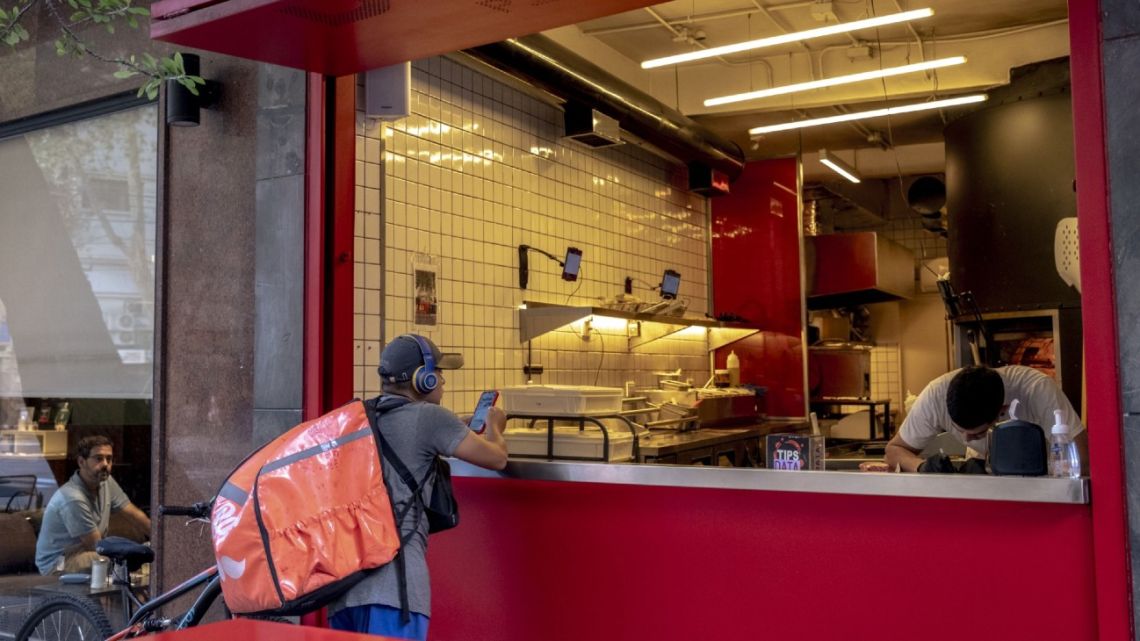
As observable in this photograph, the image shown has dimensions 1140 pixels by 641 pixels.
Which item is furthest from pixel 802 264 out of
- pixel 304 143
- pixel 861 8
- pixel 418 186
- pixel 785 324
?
pixel 304 143

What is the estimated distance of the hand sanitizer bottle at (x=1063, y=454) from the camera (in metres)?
2.91

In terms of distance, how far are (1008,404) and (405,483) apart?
8.35ft

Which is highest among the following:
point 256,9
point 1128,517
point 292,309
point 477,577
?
point 256,9

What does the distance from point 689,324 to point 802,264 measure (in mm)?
1611

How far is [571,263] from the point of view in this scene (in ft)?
20.9

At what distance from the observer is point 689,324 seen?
7527 mm

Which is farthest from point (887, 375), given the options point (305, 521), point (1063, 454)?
point (305, 521)

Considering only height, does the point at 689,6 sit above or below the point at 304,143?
above

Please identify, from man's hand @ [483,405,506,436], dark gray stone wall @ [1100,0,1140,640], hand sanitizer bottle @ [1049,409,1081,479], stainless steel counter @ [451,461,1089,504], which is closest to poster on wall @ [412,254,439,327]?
stainless steel counter @ [451,461,1089,504]

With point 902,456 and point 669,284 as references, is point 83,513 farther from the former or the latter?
point 669,284

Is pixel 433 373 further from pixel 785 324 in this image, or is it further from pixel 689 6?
pixel 785 324

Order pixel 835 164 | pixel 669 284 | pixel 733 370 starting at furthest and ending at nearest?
pixel 733 370, pixel 835 164, pixel 669 284

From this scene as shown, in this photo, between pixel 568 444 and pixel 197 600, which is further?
pixel 568 444

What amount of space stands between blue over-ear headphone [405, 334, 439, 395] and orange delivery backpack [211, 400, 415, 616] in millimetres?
226
